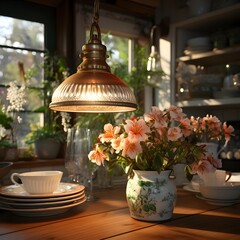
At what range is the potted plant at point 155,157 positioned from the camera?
108 cm

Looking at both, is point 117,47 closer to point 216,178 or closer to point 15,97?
point 15,97

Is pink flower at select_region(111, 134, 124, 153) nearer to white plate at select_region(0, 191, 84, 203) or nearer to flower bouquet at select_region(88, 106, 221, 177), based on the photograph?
flower bouquet at select_region(88, 106, 221, 177)

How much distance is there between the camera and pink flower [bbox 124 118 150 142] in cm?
102

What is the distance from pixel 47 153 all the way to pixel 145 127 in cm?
162

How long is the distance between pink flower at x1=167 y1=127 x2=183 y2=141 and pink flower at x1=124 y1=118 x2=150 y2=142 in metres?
0.07

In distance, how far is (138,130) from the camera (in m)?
1.03

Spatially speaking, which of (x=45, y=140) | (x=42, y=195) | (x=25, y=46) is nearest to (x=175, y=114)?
(x=42, y=195)

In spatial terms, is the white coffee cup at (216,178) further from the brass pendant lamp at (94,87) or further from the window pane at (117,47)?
the window pane at (117,47)

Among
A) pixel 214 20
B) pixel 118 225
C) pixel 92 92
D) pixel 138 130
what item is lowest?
pixel 118 225

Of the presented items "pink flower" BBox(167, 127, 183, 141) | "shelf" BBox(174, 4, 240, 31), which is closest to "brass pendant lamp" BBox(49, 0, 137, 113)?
"pink flower" BBox(167, 127, 183, 141)

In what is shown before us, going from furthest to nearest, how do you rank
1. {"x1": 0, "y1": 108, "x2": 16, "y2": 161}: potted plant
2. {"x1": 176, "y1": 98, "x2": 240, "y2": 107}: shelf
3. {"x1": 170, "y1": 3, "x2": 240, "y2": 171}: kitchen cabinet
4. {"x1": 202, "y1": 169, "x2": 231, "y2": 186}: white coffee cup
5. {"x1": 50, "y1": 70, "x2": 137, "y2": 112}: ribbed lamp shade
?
{"x1": 170, "y1": 3, "x2": 240, "y2": 171}: kitchen cabinet → {"x1": 176, "y1": 98, "x2": 240, "y2": 107}: shelf → {"x1": 0, "y1": 108, "x2": 16, "y2": 161}: potted plant → {"x1": 202, "y1": 169, "x2": 231, "y2": 186}: white coffee cup → {"x1": 50, "y1": 70, "x2": 137, "y2": 112}: ribbed lamp shade

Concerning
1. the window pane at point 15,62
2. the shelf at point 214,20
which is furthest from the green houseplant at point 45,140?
the shelf at point 214,20

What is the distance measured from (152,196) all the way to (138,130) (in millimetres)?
207

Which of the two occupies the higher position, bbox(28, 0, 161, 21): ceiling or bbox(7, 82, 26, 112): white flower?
bbox(28, 0, 161, 21): ceiling
